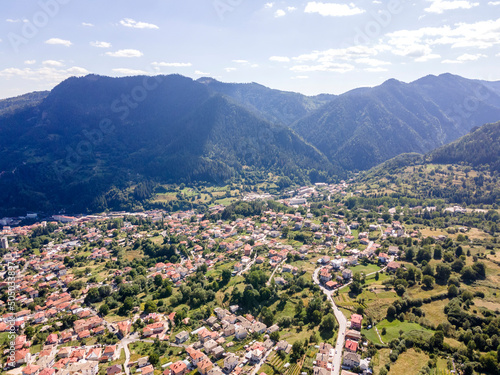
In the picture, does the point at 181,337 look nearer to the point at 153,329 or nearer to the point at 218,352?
the point at 153,329

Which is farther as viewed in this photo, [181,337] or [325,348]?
[181,337]

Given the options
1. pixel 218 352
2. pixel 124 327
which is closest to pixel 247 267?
pixel 218 352

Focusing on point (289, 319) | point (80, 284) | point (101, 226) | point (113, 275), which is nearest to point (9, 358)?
point (80, 284)

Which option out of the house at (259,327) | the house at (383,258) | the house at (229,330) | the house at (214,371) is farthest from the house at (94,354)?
the house at (383,258)

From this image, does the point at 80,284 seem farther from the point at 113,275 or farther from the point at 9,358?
the point at 9,358

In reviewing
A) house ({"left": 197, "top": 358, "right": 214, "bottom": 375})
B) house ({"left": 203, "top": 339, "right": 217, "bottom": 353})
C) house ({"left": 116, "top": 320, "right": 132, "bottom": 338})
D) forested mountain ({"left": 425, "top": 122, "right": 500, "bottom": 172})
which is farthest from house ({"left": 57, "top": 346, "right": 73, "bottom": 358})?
forested mountain ({"left": 425, "top": 122, "right": 500, "bottom": 172})

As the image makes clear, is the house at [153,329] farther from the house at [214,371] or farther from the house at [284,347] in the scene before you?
the house at [284,347]
